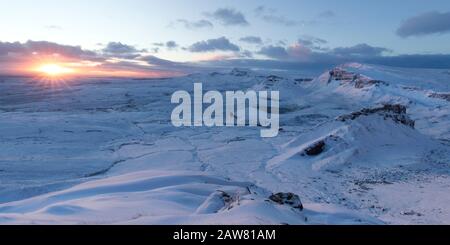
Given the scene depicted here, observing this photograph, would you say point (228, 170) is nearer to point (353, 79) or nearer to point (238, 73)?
point (353, 79)

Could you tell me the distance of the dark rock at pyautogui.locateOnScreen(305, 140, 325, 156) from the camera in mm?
21188

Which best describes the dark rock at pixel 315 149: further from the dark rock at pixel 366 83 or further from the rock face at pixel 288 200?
the dark rock at pixel 366 83

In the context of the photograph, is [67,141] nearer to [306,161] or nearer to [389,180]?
[306,161]

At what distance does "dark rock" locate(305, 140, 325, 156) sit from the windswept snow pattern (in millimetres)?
46

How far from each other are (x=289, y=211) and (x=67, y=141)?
64.1 feet

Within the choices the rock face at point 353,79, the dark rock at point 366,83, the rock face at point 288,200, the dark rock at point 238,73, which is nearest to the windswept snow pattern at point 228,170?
the rock face at point 288,200

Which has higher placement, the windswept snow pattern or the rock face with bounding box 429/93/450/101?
the rock face with bounding box 429/93/450/101

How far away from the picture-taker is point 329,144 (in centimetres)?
2177

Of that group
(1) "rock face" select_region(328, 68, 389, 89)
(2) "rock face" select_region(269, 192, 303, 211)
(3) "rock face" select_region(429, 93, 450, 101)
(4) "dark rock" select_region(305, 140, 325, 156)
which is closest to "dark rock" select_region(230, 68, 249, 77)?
(1) "rock face" select_region(328, 68, 389, 89)

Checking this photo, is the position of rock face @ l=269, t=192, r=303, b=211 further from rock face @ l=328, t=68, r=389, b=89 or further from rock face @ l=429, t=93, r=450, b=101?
rock face @ l=328, t=68, r=389, b=89

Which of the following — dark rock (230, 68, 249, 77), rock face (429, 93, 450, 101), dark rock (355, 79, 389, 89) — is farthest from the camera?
dark rock (230, 68, 249, 77)

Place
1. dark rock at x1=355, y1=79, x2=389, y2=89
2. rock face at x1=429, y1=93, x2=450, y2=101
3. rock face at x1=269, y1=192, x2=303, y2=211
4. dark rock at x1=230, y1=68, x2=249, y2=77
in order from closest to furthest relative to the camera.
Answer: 1. rock face at x1=269, y1=192, x2=303, y2=211
2. rock face at x1=429, y1=93, x2=450, y2=101
3. dark rock at x1=355, y1=79, x2=389, y2=89
4. dark rock at x1=230, y1=68, x2=249, y2=77

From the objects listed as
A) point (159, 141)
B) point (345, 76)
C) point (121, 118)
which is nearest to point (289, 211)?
point (159, 141)

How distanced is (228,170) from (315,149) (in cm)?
451
